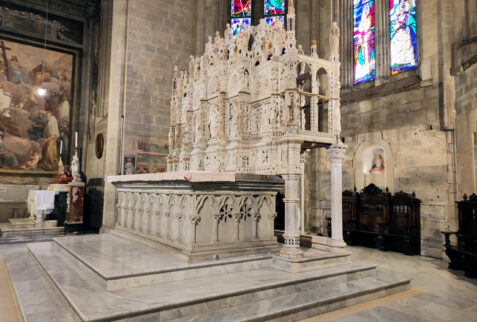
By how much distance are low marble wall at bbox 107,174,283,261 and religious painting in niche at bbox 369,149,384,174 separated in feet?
15.1

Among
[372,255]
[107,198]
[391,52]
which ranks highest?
[391,52]

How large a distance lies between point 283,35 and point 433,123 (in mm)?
4598

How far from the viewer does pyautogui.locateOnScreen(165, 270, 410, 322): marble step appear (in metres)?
3.41

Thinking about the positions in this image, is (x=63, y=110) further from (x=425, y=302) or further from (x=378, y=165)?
(x=425, y=302)

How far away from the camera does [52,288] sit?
13.7ft

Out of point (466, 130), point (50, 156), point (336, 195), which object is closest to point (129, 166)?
point (50, 156)

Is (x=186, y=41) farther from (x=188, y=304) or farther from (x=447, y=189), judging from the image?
(x=188, y=304)

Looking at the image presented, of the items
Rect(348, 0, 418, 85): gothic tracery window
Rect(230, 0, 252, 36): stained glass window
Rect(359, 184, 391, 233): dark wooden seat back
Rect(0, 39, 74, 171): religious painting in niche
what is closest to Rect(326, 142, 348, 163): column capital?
Rect(359, 184, 391, 233): dark wooden seat back

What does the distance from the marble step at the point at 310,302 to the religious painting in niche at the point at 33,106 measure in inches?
400

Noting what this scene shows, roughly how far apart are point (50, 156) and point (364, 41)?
11.0 metres

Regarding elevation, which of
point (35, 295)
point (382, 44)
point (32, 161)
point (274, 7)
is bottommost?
point (35, 295)

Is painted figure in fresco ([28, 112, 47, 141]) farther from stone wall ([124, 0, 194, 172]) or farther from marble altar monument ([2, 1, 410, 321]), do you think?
marble altar monument ([2, 1, 410, 321])

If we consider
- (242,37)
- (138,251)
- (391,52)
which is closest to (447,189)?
(391,52)

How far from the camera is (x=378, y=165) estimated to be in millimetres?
9008
